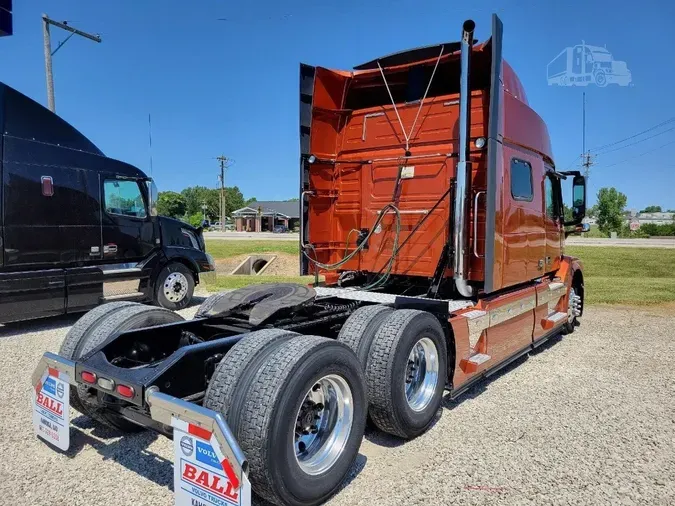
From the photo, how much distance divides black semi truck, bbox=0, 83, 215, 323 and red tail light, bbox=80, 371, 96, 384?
500 centimetres

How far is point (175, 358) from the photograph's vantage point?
9.44 feet

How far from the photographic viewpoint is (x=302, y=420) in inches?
118

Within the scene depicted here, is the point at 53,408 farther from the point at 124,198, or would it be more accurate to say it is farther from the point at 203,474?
the point at 124,198

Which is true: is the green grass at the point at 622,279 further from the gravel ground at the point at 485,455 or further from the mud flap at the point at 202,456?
the mud flap at the point at 202,456

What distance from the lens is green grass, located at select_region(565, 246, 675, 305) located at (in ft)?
37.2

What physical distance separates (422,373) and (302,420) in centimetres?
146

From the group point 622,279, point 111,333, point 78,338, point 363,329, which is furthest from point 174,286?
point 622,279

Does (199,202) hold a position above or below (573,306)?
above

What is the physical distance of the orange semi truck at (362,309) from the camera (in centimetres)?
264

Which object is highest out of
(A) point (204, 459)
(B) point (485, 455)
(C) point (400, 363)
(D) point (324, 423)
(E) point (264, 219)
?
(E) point (264, 219)

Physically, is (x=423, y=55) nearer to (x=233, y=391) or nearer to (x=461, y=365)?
(x=461, y=365)

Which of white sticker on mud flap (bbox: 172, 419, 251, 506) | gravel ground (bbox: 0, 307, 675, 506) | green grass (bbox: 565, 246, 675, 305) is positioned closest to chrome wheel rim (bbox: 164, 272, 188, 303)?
gravel ground (bbox: 0, 307, 675, 506)

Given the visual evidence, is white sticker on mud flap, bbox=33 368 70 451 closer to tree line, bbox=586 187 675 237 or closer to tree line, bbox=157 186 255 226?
tree line, bbox=586 187 675 237

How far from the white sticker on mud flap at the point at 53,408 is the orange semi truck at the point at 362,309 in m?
0.01
